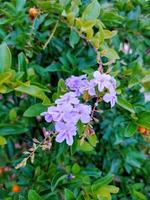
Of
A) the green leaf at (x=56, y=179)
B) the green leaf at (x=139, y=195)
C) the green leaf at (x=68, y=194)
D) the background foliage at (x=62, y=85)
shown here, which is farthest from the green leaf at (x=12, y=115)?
the green leaf at (x=139, y=195)

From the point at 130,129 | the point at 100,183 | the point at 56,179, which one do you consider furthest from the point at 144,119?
the point at 56,179

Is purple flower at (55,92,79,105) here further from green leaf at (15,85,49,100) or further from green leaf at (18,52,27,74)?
green leaf at (18,52,27,74)

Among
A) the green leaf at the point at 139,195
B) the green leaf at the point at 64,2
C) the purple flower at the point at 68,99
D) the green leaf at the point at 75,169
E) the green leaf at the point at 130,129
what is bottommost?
the green leaf at the point at 139,195

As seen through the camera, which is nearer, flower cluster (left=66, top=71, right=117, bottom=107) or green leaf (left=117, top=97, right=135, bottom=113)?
flower cluster (left=66, top=71, right=117, bottom=107)

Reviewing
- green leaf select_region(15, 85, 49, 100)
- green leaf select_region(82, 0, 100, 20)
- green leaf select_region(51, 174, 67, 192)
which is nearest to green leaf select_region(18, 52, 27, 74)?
green leaf select_region(15, 85, 49, 100)

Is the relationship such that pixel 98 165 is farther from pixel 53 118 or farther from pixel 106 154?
pixel 53 118

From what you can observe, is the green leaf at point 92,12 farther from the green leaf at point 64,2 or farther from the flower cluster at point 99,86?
the flower cluster at point 99,86

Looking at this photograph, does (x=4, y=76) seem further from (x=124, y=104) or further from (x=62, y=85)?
(x=124, y=104)

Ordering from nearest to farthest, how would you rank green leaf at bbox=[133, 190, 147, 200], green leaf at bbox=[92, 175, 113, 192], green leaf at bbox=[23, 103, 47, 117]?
green leaf at bbox=[23, 103, 47, 117]
green leaf at bbox=[92, 175, 113, 192]
green leaf at bbox=[133, 190, 147, 200]
